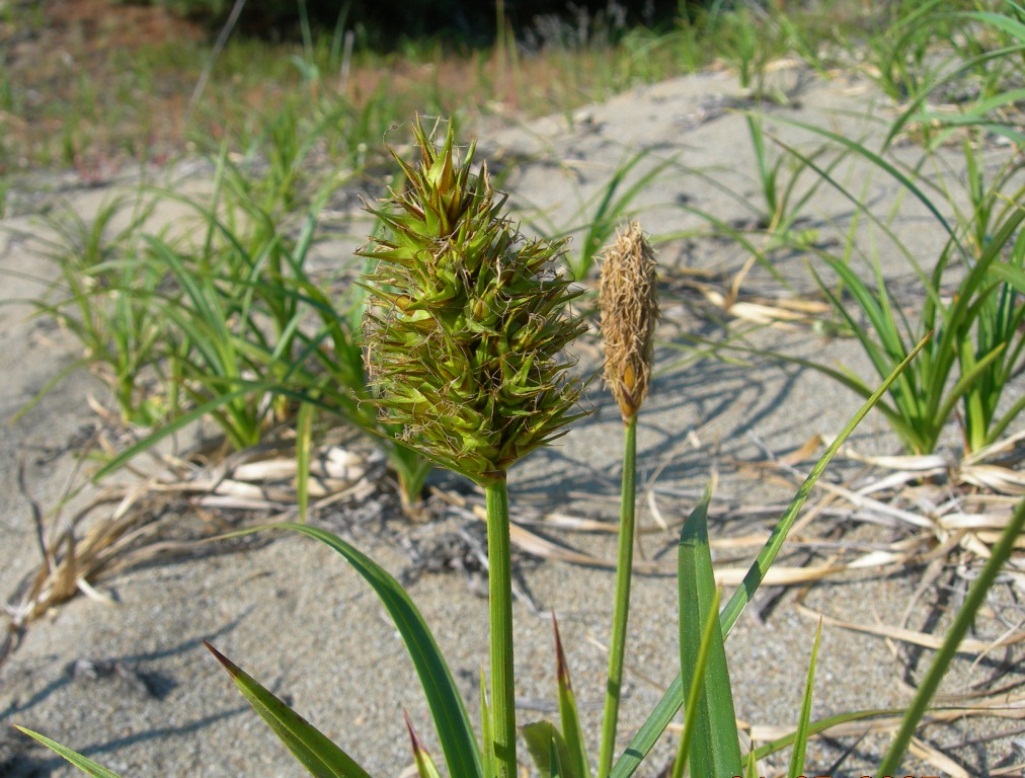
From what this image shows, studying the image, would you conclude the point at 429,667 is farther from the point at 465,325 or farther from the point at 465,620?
the point at 465,620

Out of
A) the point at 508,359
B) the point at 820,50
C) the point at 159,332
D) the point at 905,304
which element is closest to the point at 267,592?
the point at 159,332

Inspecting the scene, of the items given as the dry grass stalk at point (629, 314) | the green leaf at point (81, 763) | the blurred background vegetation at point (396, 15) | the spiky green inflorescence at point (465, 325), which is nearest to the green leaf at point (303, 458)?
the green leaf at point (81, 763)

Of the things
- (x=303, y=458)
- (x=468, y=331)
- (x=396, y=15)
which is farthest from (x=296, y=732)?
(x=396, y=15)

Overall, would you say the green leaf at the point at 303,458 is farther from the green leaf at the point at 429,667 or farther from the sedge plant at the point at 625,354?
the sedge plant at the point at 625,354

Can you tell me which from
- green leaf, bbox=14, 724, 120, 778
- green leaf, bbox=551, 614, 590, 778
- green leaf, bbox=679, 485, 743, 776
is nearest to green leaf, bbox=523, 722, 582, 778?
green leaf, bbox=551, 614, 590, 778

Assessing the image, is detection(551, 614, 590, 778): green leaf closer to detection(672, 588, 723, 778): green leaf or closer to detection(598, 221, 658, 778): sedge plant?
detection(598, 221, 658, 778): sedge plant
